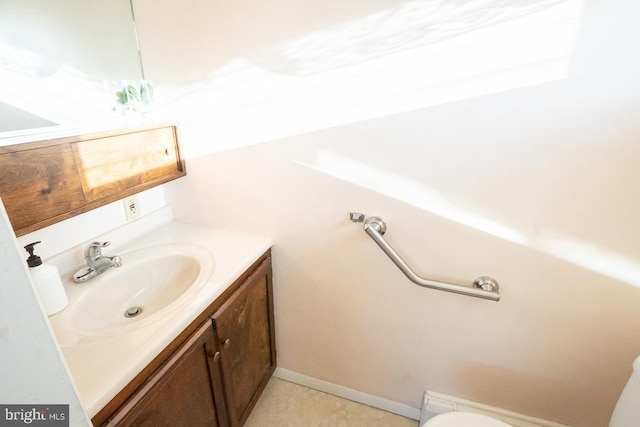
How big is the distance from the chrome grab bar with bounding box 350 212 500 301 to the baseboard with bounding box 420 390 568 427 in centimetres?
57

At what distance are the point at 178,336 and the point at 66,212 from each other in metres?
0.50

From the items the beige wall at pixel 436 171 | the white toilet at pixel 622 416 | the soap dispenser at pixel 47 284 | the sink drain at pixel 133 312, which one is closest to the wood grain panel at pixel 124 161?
the beige wall at pixel 436 171

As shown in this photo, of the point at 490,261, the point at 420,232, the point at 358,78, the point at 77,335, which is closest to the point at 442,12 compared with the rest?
the point at 358,78

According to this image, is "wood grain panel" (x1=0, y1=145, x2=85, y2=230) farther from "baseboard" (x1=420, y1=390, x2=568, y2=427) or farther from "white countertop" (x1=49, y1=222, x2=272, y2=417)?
"baseboard" (x1=420, y1=390, x2=568, y2=427)

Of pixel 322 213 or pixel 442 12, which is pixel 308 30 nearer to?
pixel 442 12

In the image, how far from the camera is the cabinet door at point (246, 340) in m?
1.11

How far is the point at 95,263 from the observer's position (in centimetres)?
112

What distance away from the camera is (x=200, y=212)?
4.81 ft

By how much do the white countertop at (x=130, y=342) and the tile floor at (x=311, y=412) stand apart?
2.72ft

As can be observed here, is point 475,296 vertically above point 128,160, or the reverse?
point 128,160

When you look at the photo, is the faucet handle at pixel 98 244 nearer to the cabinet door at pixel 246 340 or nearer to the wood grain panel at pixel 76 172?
the wood grain panel at pixel 76 172

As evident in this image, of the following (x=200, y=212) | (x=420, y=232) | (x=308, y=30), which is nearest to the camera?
(x=308, y=30)

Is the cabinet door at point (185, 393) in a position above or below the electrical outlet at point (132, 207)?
below

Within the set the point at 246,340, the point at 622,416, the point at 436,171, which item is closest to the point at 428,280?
the point at 436,171
